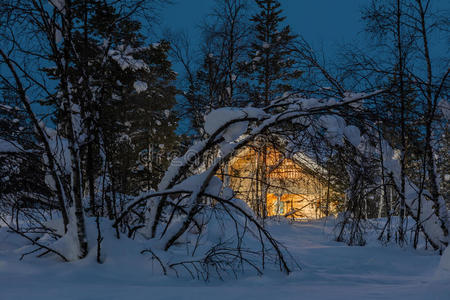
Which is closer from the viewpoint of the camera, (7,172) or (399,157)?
(7,172)

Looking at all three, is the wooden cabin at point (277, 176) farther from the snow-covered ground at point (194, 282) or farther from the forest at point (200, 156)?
the snow-covered ground at point (194, 282)

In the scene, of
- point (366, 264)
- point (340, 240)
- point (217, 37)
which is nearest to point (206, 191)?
point (366, 264)

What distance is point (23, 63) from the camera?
11.0 feet

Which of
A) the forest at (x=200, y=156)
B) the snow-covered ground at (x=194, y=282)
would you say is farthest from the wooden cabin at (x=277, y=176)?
the snow-covered ground at (x=194, y=282)

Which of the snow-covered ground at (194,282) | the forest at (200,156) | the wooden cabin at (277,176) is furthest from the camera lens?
the wooden cabin at (277,176)

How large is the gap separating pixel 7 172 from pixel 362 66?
18.6 ft

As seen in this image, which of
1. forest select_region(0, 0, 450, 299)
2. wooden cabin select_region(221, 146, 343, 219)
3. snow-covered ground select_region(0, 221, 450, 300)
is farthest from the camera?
wooden cabin select_region(221, 146, 343, 219)

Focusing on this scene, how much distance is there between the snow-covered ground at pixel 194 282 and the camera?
260cm

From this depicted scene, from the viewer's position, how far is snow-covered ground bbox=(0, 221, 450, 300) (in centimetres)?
260

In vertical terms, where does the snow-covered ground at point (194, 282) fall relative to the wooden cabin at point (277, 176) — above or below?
below

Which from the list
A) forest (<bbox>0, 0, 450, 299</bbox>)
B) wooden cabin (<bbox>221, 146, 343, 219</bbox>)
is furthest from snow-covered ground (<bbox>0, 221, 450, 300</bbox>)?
wooden cabin (<bbox>221, 146, 343, 219</bbox>)

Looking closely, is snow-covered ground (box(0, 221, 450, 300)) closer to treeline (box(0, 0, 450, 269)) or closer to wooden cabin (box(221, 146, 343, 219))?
treeline (box(0, 0, 450, 269))

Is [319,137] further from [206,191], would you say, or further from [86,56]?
[86,56]

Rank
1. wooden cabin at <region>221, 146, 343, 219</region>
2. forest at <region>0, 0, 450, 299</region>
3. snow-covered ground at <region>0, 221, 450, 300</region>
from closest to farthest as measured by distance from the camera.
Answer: snow-covered ground at <region>0, 221, 450, 300</region> < forest at <region>0, 0, 450, 299</region> < wooden cabin at <region>221, 146, 343, 219</region>
